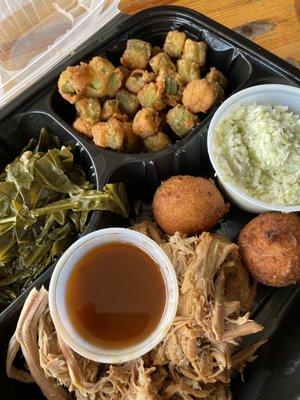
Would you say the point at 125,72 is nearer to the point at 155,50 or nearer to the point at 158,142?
the point at 155,50

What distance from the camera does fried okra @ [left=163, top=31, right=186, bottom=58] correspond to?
2104 mm

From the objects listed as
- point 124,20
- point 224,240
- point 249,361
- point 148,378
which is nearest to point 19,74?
point 124,20

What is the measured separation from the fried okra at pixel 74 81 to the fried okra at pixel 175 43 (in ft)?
1.29

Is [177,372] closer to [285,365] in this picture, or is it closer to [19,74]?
[285,365]

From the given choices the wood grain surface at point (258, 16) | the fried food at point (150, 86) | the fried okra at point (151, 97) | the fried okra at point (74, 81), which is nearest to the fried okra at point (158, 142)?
the fried food at point (150, 86)

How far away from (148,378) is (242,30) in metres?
1.74

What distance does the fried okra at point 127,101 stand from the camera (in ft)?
6.76

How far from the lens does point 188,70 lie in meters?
2.05

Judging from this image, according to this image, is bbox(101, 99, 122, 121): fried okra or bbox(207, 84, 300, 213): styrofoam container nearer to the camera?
bbox(207, 84, 300, 213): styrofoam container

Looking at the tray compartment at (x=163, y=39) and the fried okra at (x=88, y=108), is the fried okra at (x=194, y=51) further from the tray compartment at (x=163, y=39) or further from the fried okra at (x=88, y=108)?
the fried okra at (x=88, y=108)

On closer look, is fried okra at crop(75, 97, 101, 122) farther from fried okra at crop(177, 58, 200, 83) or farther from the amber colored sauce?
the amber colored sauce

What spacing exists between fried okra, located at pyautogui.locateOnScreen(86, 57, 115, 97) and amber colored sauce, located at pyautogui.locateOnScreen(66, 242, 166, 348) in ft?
2.24

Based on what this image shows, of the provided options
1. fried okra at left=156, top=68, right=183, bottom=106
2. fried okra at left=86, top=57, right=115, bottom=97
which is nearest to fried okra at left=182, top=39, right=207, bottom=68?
fried okra at left=156, top=68, right=183, bottom=106

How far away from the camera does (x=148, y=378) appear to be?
154 cm
